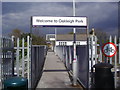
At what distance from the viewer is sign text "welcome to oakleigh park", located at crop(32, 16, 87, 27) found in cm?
1054

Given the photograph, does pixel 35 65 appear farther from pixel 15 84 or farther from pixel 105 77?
pixel 15 84

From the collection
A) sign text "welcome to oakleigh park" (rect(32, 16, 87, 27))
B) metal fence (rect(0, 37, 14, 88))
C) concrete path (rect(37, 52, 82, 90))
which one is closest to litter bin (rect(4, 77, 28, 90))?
metal fence (rect(0, 37, 14, 88))

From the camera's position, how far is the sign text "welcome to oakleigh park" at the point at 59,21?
34.6ft

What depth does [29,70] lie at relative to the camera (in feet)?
24.8

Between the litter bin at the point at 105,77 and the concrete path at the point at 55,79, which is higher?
the litter bin at the point at 105,77

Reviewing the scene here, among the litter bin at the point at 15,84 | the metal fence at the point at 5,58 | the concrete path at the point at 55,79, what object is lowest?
the concrete path at the point at 55,79

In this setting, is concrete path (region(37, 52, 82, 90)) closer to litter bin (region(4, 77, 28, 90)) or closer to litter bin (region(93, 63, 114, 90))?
litter bin (region(93, 63, 114, 90))

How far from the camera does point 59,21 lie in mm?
10648

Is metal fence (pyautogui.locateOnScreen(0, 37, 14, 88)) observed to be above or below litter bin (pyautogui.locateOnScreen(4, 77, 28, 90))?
above

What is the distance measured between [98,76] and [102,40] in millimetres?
2010

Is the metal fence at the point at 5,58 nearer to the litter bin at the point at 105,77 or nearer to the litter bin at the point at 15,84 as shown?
the litter bin at the point at 15,84

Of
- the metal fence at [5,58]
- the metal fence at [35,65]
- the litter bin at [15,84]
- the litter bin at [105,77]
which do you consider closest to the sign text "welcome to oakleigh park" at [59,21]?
the metal fence at [35,65]

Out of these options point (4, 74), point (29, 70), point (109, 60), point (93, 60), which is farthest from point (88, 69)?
point (4, 74)

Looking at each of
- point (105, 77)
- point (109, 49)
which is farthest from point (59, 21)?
point (105, 77)
